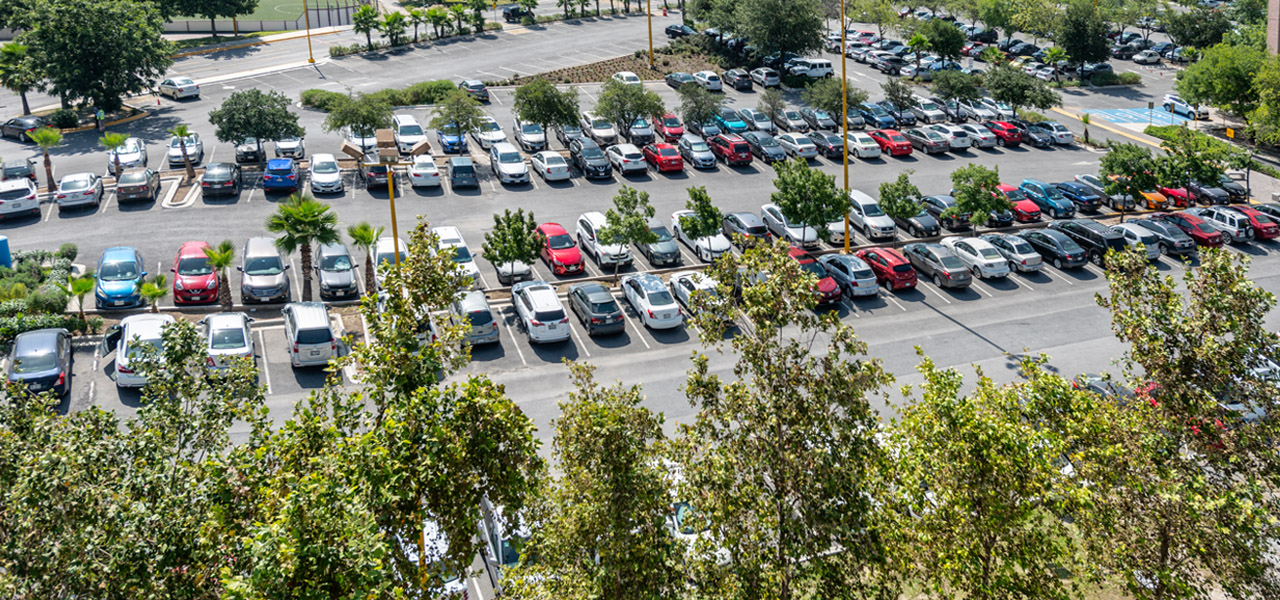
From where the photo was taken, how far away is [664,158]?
4697 cm

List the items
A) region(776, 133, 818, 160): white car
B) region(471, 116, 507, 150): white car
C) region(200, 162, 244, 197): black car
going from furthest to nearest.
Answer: region(776, 133, 818, 160): white car → region(471, 116, 507, 150): white car → region(200, 162, 244, 197): black car

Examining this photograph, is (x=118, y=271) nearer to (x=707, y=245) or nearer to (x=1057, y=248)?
(x=707, y=245)

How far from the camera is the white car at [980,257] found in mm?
36125

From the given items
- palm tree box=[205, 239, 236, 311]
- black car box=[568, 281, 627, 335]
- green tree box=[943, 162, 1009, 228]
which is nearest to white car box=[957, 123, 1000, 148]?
green tree box=[943, 162, 1009, 228]

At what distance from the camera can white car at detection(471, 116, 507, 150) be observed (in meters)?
47.9

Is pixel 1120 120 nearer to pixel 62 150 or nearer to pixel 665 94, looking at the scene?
Answer: pixel 665 94

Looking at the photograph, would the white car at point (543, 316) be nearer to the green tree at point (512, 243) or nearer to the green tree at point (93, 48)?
the green tree at point (512, 243)

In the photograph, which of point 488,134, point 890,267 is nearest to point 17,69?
point 488,134

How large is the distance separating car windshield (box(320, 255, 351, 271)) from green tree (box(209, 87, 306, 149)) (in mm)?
13663

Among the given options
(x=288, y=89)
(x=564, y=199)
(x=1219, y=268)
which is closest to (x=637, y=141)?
(x=564, y=199)

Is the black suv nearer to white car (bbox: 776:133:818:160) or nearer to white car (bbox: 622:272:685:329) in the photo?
white car (bbox: 776:133:818:160)

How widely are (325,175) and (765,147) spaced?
20760 mm

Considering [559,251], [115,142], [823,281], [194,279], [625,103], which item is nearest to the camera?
[194,279]

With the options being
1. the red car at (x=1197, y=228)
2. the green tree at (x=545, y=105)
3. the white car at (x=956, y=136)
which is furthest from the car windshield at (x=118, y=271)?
the red car at (x=1197, y=228)
